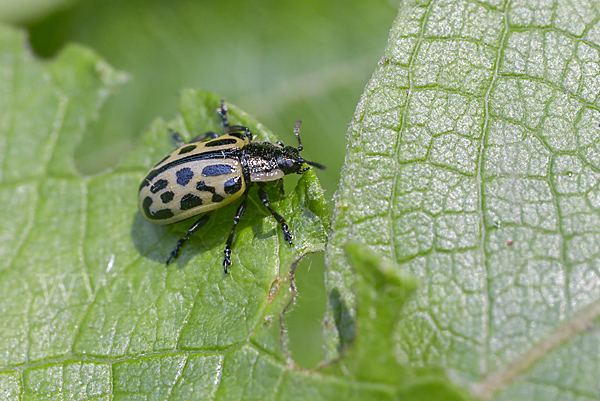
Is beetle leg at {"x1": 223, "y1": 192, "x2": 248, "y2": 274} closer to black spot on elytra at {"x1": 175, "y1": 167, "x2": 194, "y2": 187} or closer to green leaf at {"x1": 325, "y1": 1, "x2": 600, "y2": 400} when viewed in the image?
black spot on elytra at {"x1": 175, "y1": 167, "x2": 194, "y2": 187}

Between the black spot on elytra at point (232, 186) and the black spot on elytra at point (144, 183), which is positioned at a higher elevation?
the black spot on elytra at point (232, 186)

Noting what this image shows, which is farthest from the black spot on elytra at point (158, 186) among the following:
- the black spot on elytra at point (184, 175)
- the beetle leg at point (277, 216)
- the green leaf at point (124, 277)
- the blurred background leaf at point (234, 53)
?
the blurred background leaf at point (234, 53)

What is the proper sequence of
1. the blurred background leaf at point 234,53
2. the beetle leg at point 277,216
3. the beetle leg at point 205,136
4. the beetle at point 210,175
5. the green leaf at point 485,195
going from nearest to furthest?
1. the green leaf at point 485,195
2. the beetle leg at point 277,216
3. the beetle at point 210,175
4. the beetle leg at point 205,136
5. the blurred background leaf at point 234,53

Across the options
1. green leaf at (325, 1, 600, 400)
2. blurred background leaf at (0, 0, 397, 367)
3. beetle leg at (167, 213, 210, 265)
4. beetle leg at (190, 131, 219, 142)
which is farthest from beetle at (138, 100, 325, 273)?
blurred background leaf at (0, 0, 397, 367)

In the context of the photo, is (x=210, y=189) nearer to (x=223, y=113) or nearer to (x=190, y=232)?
(x=190, y=232)

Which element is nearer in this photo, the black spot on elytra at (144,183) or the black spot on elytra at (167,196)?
the black spot on elytra at (167,196)

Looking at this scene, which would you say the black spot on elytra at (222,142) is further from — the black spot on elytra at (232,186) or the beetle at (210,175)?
the black spot on elytra at (232,186)
